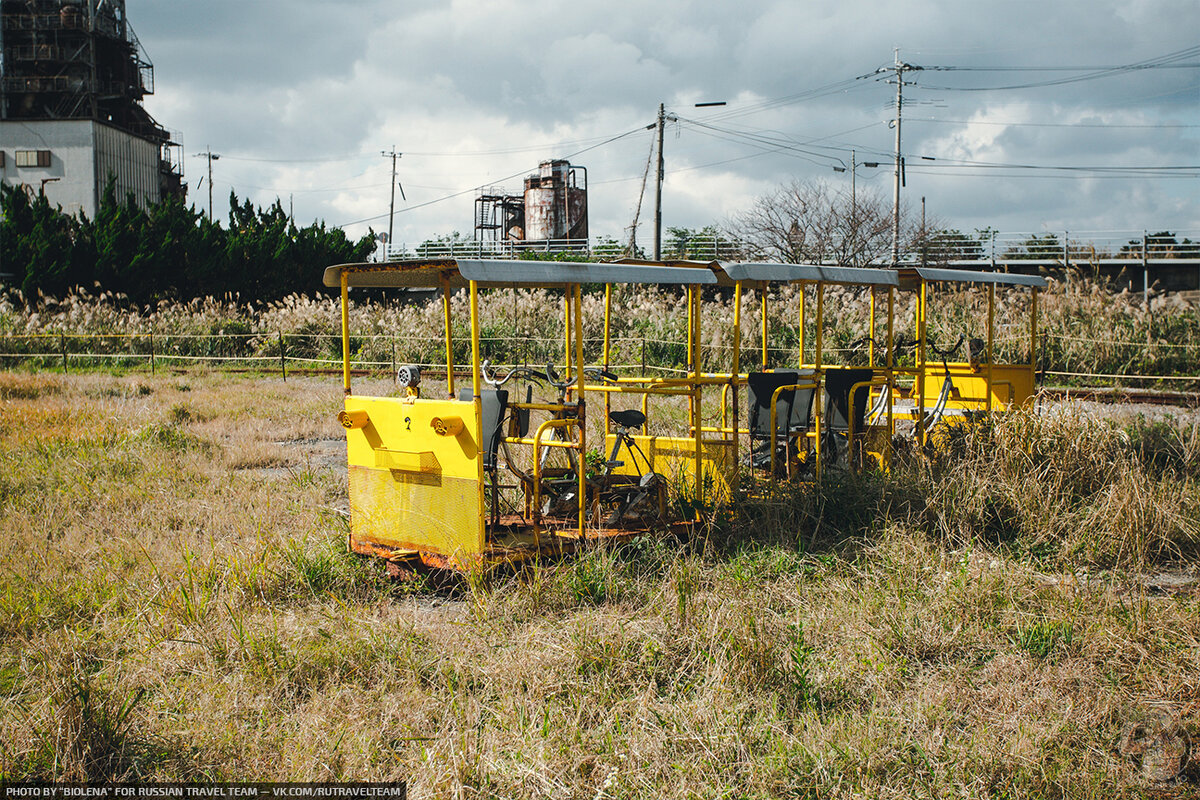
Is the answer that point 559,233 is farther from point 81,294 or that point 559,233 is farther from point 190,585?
point 190,585

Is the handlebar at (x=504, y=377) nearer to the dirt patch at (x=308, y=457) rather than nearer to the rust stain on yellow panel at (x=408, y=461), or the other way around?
the rust stain on yellow panel at (x=408, y=461)

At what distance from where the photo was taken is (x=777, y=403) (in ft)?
29.8

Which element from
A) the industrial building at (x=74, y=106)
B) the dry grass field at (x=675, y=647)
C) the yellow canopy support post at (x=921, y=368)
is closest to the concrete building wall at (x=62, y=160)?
the industrial building at (x=74, y=106)

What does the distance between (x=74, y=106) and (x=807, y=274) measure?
4462 cm

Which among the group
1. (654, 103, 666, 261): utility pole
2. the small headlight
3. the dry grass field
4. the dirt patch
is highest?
(654, 103, 666, 261): utility pole

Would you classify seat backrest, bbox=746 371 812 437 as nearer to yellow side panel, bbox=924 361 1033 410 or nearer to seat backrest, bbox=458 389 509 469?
yellow side panel, bbox=924 361 1033 410

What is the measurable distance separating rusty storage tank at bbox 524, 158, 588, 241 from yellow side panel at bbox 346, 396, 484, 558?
129 feet

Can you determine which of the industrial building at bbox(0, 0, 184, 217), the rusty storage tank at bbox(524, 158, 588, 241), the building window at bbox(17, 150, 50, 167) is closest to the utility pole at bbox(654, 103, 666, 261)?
the rusty storage tank at bbox(524, 158, 588, 241)

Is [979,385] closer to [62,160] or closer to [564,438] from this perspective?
[564,438]

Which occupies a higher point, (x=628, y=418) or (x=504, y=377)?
(x=504, y=377)

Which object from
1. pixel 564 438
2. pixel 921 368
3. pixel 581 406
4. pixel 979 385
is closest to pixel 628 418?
pixel 564 438

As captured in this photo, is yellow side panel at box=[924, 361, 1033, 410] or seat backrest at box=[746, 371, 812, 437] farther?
yellow side panel at box=[924, 361, 1033, 410]

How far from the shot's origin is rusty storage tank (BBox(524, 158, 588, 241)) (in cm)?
4562

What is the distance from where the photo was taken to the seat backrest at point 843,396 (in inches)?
360
